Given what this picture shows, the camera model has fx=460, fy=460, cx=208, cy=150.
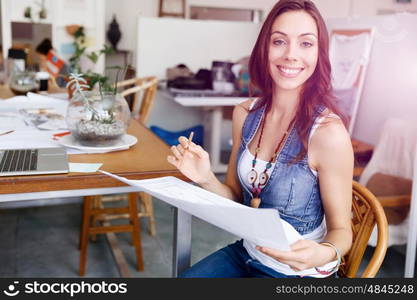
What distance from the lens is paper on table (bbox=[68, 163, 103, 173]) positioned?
1219 mm

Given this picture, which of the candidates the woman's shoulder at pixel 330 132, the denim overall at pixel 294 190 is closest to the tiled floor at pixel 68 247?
the denim overall at pixel 294 190

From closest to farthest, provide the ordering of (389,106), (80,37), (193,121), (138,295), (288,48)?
(138,295) < (288,48) < (389,106) < (193,121) < (80,37)

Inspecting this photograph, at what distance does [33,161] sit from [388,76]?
7.93 ft

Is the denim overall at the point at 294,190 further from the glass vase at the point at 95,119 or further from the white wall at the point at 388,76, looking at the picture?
the white wall at the point at 388,76

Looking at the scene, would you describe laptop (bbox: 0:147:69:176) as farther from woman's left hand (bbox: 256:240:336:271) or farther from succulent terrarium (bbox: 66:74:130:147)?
woman's left hand (bbox: 256:240:336:271)

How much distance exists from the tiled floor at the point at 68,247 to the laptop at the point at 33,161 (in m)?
0.92

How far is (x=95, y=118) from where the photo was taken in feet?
4.76

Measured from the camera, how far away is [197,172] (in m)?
1.21

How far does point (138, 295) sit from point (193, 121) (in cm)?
Answer: 352

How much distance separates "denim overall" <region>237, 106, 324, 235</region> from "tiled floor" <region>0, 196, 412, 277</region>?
979mm

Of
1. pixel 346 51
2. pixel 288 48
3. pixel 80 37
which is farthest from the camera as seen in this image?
pixel 80 37

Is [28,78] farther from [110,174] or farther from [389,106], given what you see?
[389,106]

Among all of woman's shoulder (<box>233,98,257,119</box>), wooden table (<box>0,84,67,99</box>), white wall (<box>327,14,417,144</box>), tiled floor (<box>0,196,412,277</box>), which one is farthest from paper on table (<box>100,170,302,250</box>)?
white wall (<box>327,14,417,144</box>)

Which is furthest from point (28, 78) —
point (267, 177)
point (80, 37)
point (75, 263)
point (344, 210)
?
point (80, 37)
